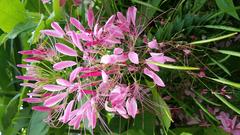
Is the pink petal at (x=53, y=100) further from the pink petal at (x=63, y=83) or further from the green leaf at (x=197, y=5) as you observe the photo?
the green leaf at (x=197, y=5)

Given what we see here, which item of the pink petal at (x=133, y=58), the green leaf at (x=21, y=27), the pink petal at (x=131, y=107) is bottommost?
the pink petal at (x=131, y=107)

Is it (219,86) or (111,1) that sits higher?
(111,1)

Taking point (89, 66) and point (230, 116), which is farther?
point (230, 116)

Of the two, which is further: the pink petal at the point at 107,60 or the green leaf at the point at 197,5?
the green leaf at the point at 197,5

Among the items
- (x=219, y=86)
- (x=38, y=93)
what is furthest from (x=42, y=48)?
(x=219, y=86)

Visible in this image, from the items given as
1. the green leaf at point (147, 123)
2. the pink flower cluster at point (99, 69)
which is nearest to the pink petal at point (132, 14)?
the pink flower cluster at point (99, 69)

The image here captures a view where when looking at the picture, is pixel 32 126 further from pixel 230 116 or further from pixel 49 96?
pixel 230 116

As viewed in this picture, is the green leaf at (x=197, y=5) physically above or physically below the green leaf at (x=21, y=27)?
above

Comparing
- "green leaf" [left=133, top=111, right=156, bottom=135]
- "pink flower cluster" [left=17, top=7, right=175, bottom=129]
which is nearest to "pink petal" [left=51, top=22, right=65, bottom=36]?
A: "pink flower cluster" [left=17, top=7, right=175, bottom=129]
